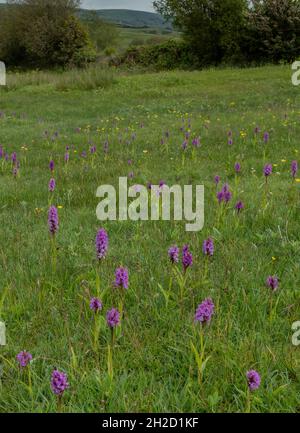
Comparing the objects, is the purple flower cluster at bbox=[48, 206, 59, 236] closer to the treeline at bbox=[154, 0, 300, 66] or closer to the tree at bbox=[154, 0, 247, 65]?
the treeline at bbox=[154, 0, 300, 66]

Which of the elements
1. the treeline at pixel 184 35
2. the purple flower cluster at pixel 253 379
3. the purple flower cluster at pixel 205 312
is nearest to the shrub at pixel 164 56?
the treeline at pixel 184 35

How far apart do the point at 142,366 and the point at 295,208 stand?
2799mm

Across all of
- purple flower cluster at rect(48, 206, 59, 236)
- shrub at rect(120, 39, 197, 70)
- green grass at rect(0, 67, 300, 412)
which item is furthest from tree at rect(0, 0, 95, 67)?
purple flower cluster at rect(48, 206, 59, 236)

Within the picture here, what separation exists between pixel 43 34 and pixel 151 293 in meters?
43.0

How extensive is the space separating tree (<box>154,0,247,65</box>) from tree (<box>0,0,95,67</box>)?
31.6 feet

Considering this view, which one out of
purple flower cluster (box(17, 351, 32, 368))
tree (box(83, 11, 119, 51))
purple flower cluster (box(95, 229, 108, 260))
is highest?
tree (box(83, 11, 119, 51))

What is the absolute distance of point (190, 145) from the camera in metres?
8.82

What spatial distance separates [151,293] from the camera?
317cm

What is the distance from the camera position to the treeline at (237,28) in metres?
28.7

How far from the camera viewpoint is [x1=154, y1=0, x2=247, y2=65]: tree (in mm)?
30953

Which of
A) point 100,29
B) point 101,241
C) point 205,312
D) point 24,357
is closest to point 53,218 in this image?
point 101,241

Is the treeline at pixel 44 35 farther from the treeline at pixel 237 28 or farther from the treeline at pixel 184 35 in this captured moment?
the treeline at pixel 237 28

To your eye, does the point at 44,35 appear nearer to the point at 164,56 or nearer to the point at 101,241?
the point at 164,56

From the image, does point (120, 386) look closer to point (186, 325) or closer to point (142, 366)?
point (142, 366)
